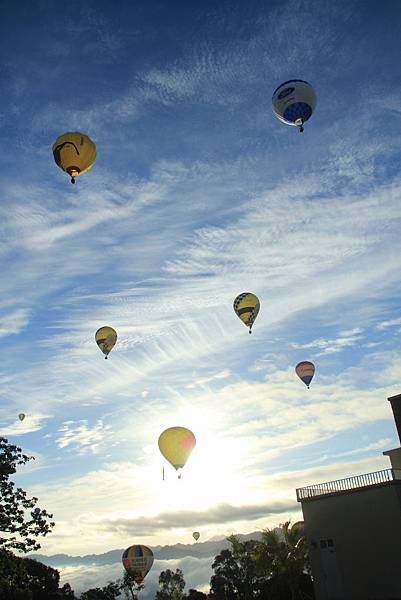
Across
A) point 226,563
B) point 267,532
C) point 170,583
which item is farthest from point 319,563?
point 170,583

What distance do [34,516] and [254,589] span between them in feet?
95.0

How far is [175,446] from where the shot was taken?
27391 millimetres

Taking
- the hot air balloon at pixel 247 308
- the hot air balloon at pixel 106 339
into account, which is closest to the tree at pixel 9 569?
the hot air balloon at pixel 106 339

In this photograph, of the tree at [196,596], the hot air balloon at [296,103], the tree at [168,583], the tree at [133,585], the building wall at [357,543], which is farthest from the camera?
the tree at [168,583]

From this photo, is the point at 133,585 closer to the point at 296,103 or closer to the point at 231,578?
the point at 231,578

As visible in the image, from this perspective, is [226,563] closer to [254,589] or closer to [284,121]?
[254,589]

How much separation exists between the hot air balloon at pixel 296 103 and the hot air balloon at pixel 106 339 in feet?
55.7

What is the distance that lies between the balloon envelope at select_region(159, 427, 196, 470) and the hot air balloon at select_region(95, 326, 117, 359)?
333 inches

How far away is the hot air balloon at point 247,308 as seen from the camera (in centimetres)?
3297

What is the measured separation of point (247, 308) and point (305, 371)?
23.3ft

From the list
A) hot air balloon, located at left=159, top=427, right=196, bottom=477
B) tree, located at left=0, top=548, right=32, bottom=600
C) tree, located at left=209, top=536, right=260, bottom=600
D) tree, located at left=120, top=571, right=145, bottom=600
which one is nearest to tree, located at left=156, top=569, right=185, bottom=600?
tree, located at left=209, top=536, right=260, bottom=600

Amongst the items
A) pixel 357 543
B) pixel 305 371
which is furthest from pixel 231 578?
pixel 357 543

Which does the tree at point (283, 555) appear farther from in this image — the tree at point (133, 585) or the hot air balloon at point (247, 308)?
the tree at point (133, 585)

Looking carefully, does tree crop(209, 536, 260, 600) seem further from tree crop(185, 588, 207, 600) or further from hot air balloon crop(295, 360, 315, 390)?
hot air balloon crop(295, 360, 315, 390)
